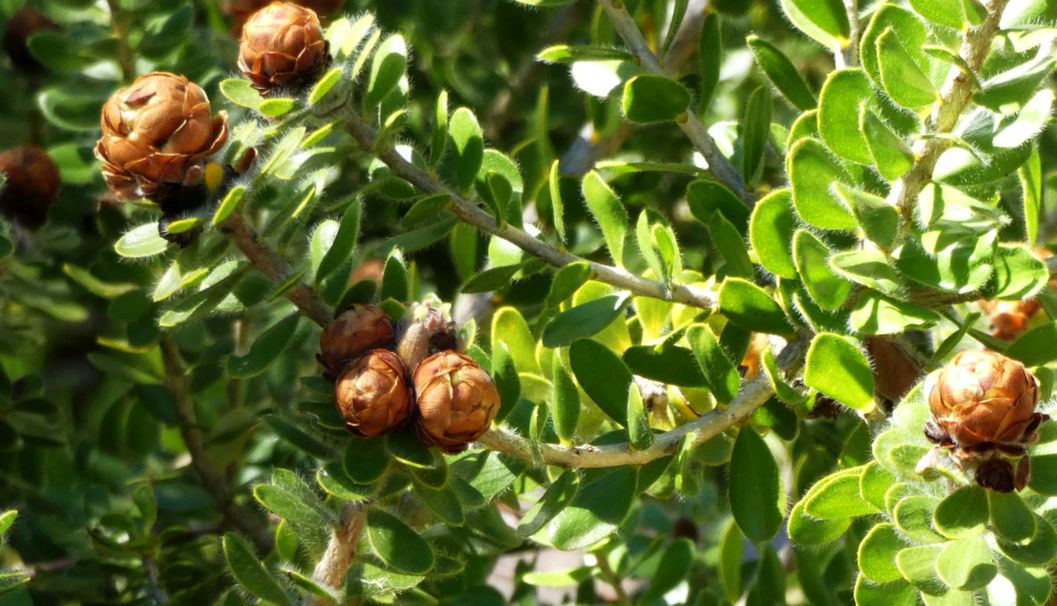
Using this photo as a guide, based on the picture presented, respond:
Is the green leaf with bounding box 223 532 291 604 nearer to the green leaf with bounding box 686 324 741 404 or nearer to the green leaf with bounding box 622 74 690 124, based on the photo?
the green leaf with bounding box 686 324 741 404

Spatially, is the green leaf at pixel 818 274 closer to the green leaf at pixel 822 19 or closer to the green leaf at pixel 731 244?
the green leaf at pixel 731 244

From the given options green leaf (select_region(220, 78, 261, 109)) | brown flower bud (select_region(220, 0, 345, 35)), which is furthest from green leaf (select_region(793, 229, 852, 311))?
brown flower bud (select_region(220, 0, 345, 35))

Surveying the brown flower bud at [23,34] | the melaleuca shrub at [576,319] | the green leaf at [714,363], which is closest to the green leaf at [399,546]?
the melaleuca shrub at [576,319]

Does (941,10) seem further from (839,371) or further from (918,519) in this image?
(918,519)

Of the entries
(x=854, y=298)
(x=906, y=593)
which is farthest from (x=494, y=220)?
(x=906, y=593)

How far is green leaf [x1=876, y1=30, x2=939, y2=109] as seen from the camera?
117cm

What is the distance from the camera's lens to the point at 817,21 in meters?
1.45

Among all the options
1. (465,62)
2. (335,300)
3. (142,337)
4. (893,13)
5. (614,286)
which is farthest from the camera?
(465,62)

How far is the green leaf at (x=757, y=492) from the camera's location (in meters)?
1.38

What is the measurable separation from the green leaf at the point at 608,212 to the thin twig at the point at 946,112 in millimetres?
329

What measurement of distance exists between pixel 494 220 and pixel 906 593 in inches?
23.0

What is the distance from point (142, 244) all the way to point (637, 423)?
50cm

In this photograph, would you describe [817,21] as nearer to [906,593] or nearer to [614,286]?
[614,286]

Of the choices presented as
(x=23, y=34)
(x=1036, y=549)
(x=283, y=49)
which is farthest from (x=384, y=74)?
(x=23, y=34)
